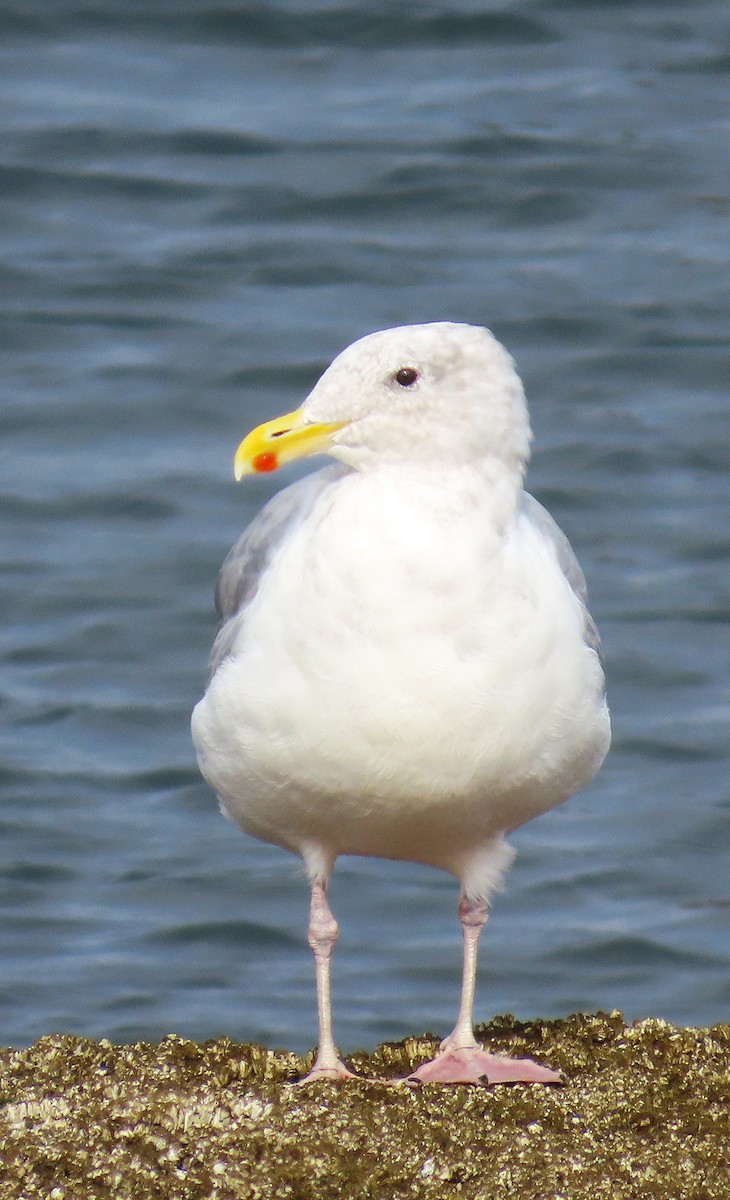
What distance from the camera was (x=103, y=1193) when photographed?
4.62 meters

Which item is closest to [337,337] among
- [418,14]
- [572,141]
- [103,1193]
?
[572,141]

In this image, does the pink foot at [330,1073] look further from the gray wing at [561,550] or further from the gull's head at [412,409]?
the gull's head at [412,409]

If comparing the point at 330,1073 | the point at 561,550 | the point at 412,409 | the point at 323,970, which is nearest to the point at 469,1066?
the point at 330,1073

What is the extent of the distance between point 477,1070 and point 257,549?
162 centimetres

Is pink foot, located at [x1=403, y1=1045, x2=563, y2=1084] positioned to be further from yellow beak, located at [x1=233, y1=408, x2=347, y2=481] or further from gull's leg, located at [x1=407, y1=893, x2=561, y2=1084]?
yellow beak, located at [x1=233, y1=408, x2=347, y2=481]

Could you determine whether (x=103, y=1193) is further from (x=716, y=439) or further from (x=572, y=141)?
(x=572, y=141)

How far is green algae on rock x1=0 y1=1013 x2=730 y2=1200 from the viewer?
184 inches

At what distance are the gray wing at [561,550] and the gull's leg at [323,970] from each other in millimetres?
1033

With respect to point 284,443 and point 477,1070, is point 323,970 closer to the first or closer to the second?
point 477,1070

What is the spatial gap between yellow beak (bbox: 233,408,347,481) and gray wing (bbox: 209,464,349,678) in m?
0.30

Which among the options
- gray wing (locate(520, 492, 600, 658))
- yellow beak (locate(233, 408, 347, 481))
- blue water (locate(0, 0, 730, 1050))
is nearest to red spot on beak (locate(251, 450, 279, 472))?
yellow beak (locate(233, 408, 347, 481))

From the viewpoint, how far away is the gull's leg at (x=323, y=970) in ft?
18.1

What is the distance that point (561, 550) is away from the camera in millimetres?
5969

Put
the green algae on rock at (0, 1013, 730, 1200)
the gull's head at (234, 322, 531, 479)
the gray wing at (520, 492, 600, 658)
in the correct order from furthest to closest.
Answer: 1. the gray wing at (520, 492, 600, 658)
2. the gull's head at (234, 322, 531, 479)
3. the green algae on rock at (0, 1013, 730, 1200)
